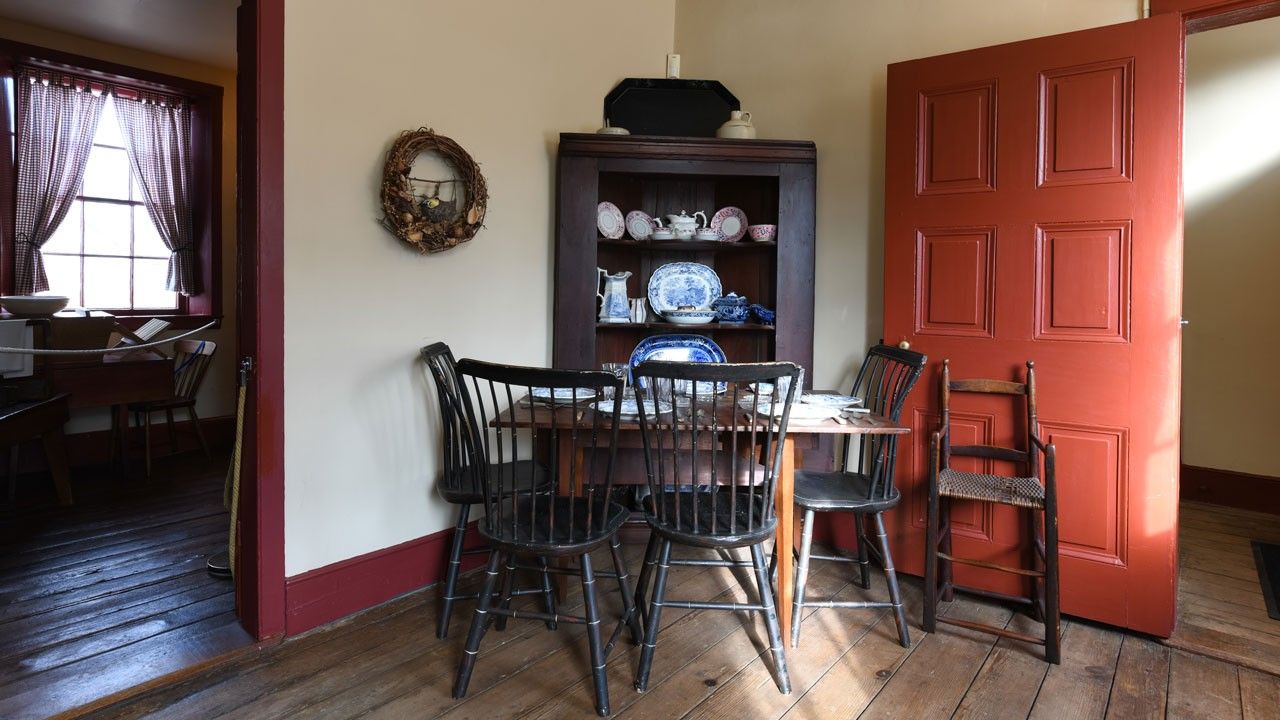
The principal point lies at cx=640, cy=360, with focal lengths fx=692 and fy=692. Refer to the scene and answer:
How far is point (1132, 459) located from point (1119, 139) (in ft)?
3.53

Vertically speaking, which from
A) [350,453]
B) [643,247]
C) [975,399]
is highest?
[643,247]

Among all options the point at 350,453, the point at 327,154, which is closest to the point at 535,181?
the point at 327,154

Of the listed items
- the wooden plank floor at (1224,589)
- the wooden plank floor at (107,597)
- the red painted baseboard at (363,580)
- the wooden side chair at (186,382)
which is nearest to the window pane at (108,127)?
the wooden side chair at (186,382)

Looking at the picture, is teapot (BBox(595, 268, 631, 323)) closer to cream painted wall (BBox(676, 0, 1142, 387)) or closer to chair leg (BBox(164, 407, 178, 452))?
cream painted wall (BBox(676, 0, 1142, 387))

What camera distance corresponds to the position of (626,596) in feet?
7.00

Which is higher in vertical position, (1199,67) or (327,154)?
(1199,67)

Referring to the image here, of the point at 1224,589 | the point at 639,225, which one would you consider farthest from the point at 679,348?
the point at 1224,589

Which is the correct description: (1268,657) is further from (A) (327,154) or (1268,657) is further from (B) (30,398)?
(B) (30,398)

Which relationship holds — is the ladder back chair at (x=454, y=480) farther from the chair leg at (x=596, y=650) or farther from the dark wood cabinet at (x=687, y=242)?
the dark wood cabinet at (x=687, y=242)

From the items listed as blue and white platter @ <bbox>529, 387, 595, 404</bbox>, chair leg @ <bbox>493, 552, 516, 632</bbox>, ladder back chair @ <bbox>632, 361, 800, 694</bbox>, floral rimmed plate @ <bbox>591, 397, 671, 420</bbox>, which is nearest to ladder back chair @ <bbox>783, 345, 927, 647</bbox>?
ladder back chair @ <bbox>632, 361, 800, 694</bbox>

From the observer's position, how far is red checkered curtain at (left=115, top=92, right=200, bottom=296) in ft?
15.6

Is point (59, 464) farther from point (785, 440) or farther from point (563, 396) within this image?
point (785, 440)

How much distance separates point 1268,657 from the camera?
2.18 meters

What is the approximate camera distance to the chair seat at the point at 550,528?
6.09 feet
